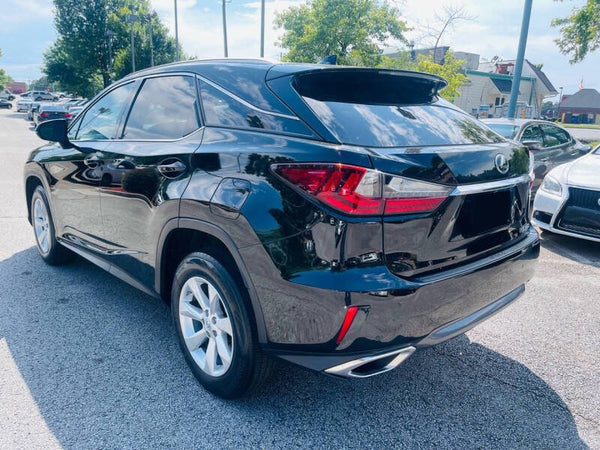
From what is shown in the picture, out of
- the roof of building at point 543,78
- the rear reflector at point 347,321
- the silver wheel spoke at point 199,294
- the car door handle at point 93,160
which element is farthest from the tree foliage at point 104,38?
the rear reflector at point 347,321

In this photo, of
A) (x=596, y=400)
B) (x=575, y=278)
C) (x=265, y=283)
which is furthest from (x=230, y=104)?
(x=575, y=278)

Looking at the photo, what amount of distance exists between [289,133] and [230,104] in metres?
0.54

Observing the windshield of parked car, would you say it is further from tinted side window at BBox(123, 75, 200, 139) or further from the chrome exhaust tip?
the chrome exhaust tip

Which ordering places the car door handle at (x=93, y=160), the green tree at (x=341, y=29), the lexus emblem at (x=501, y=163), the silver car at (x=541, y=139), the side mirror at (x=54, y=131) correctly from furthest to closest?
1. the green tree at (x=341, y=29)
2. the silver car at (x=541, y=139)
3. the side mirror at (x=54, y=131)
4. the car door handle at (x=93, y=160)
5. the lexus emblem at (x=501, y=163)

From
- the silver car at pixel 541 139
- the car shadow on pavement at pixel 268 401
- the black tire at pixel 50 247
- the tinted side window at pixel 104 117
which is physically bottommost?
the car shadow on pavement at pixel 268 401

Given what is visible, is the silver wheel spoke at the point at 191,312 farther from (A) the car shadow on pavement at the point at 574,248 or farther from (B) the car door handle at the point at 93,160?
(A) the car shadow on pavement at the point at 574,248

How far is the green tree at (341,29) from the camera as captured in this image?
2978 centimetres

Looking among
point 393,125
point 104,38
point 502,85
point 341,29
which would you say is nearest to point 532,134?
point 393,125

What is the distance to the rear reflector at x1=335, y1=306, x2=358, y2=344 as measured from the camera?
1.90 metres

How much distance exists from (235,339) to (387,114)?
1376mm

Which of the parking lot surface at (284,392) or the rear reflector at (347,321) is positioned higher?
the rear reflector at (347,321)

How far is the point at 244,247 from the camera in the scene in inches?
85.7

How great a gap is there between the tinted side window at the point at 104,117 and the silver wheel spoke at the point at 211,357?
1.80 meters

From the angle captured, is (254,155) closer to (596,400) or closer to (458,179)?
(458,179)
